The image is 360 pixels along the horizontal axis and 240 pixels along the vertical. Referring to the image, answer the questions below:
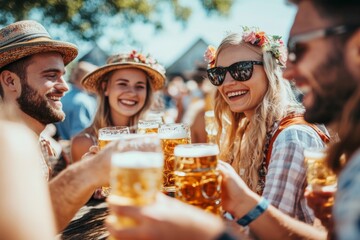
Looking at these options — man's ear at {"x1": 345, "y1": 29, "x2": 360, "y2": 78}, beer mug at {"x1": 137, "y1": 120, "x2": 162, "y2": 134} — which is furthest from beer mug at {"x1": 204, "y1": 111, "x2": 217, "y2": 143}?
man's ear at {"x1": 345, "y1": 29, "x2": 360, "y2": 78}

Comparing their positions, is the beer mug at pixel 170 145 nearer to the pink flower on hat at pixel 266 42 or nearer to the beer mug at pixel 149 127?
the beer mug at pixel 149 127

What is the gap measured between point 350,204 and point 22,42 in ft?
8.93

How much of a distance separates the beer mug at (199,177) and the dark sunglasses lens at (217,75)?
1.48m

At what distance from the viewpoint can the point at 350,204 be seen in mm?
1093

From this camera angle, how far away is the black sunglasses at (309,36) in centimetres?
145

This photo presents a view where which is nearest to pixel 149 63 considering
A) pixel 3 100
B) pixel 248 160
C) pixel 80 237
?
pixel 3 100

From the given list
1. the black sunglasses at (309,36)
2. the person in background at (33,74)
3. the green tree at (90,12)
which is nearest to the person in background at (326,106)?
the black sunglasses at (309,36)

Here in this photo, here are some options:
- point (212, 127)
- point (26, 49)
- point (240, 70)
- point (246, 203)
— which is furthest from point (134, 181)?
point (212, 127)

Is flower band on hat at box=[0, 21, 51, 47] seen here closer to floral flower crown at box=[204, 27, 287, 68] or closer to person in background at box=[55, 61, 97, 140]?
floral flower crown at box=[204, 27, 287, 68]

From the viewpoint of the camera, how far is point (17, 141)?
1.23 m

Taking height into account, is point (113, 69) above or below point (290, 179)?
above

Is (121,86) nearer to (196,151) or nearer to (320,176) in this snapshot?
(196,151)

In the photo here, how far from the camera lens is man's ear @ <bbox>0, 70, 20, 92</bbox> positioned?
3240 millimetres

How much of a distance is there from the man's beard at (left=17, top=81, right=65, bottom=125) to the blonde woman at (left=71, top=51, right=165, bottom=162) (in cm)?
85
